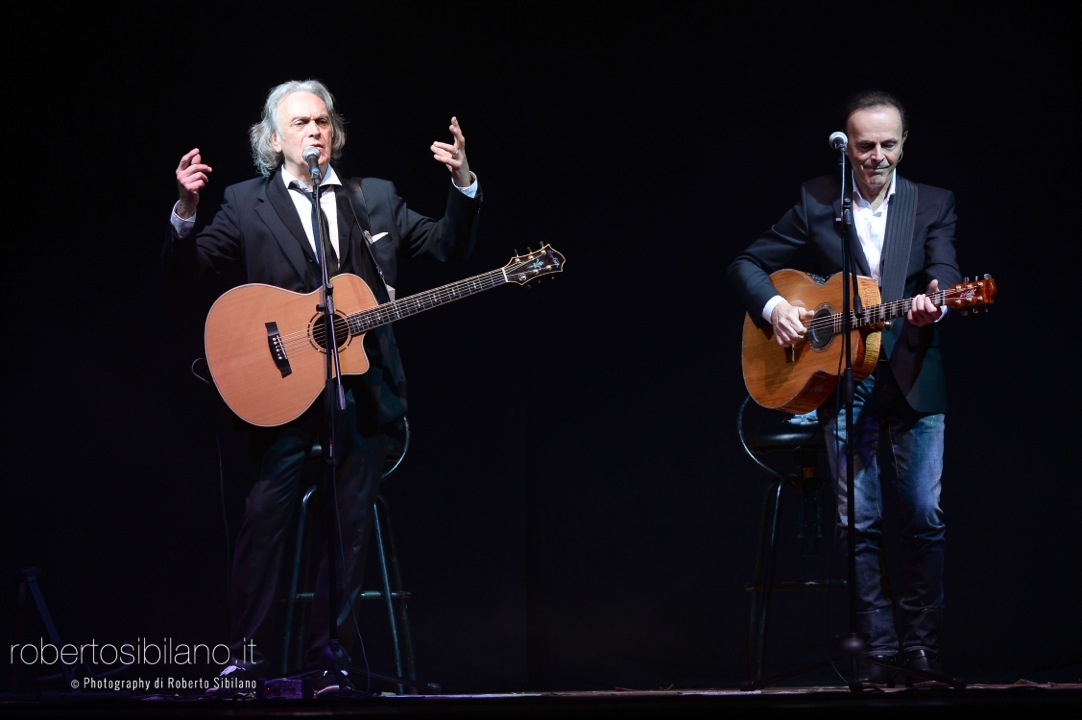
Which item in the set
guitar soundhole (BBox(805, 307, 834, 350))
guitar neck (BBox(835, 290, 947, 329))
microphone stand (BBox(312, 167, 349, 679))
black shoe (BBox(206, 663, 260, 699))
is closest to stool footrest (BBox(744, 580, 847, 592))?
guitar soundhole (BBox(805, 307, 834, 350))

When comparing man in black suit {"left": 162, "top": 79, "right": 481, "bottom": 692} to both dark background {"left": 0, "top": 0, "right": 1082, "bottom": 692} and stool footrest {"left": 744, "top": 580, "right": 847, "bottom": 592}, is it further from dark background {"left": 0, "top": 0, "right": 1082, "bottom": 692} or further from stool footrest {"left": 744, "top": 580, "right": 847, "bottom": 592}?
stool footrest {"left": 744, "top": 580, "right": 847, "bottom": 592}

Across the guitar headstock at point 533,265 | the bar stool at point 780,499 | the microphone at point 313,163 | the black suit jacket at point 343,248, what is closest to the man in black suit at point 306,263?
the black suit jacket at point 343,248

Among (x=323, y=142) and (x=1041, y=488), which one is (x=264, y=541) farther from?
(x=1041, y=488)

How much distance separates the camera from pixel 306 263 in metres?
3.98

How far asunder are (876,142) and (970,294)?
713 millimetres

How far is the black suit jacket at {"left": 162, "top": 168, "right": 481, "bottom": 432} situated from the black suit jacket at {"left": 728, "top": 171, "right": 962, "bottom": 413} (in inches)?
47.4

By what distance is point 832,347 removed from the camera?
4.02m

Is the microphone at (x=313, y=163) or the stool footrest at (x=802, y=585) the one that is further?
the stool footrest at (x=802, y=585)

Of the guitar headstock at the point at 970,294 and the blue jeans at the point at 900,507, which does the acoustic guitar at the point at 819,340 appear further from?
the blue jeans at the point at 900,507

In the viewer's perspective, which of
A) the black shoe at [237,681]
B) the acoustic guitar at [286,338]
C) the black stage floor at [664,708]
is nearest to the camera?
the black stage floor at [664,708]

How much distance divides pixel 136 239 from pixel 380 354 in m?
1.71

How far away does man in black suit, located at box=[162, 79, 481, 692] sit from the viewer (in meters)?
3.78

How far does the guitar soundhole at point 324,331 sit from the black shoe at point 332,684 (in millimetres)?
1040

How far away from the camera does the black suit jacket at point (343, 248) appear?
3.89 meters
